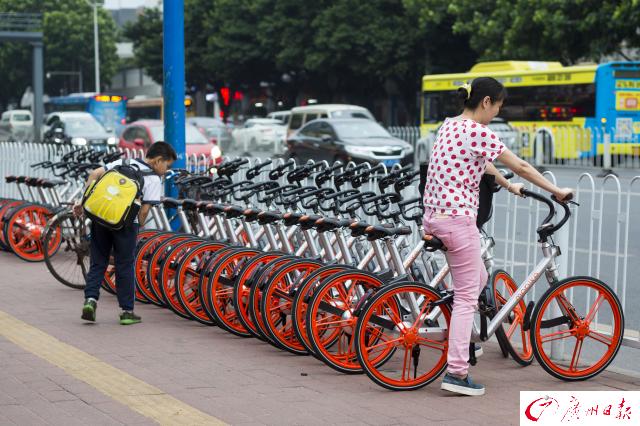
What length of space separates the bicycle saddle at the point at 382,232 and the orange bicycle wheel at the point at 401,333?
0.47 meters

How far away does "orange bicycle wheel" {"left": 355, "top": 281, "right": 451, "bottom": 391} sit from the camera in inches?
241

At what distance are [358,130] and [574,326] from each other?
775 inches

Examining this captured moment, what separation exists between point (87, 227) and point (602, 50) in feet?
87.9

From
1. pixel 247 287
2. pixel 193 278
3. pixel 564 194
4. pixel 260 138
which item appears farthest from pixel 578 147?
pixel 564 194

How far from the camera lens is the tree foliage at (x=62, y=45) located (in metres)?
74.4

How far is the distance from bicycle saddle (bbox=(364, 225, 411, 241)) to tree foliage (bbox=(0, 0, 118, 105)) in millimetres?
69865

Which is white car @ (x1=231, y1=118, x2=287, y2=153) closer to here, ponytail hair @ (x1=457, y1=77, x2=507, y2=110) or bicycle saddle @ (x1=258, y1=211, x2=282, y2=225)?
bicycle saddle @ (x1=258, y1=211, x2=282, y2=225)

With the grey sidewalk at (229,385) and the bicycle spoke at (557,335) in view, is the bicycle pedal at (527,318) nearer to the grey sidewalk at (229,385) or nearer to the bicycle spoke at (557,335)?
the bicycle spoke at (557,335)

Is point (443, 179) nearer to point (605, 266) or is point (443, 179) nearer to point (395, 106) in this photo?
point (605, 266)

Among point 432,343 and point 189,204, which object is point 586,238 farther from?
point 432,343

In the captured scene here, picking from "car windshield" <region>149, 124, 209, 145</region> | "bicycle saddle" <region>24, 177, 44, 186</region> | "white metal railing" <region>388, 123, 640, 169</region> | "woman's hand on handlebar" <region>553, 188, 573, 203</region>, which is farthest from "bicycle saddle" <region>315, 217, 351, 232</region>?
"white metal railing" <region>388, 123, 640, 169</region>

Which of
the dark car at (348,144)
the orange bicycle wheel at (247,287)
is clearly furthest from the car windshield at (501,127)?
the orange bicycle wheel at (247,287)

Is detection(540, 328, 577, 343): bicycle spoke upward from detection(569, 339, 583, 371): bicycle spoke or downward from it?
upward

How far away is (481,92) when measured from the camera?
6016 mm
